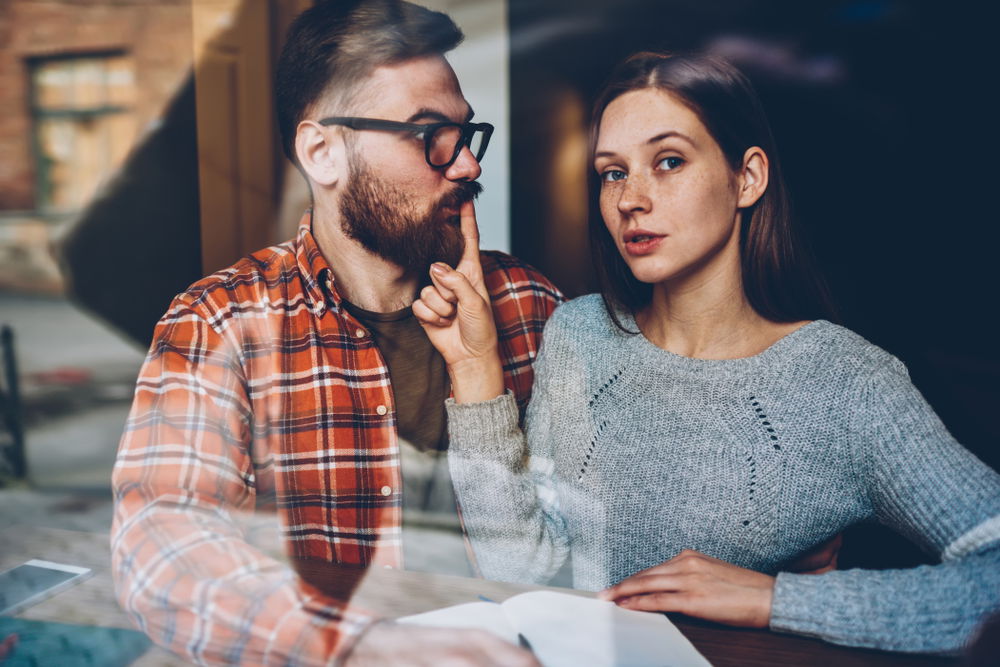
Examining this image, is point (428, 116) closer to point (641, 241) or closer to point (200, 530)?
point (641, 241)

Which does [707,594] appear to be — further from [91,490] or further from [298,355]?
[91,490]

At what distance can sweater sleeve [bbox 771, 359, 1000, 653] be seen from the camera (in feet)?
2.46

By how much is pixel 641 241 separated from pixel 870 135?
0.38 m

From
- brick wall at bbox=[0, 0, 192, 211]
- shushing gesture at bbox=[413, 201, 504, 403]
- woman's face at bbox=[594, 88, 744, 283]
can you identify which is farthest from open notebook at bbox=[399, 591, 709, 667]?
brick wall at bbox=[0, 0, 192, 211]

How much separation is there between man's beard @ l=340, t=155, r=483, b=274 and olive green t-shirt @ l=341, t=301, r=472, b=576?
11 cm

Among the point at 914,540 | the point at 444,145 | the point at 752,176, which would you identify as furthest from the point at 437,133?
the point at 914,540

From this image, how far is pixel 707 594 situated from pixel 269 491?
24.7 inches

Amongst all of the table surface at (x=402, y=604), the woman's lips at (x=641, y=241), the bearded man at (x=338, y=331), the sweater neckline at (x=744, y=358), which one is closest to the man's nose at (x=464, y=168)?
the bearded man at (x=338, y=331)

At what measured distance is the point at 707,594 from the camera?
79 cm

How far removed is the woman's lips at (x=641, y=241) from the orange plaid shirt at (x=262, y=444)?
0.80 feet

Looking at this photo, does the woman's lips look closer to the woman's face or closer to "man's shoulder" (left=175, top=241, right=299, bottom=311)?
the woman's face

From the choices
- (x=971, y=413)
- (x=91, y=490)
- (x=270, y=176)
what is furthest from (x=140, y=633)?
(x=971, y=413)

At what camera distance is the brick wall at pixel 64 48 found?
106 centimetres

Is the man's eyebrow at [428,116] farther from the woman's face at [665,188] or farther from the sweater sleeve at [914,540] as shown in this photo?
the sweater sleeve at [914,540]
